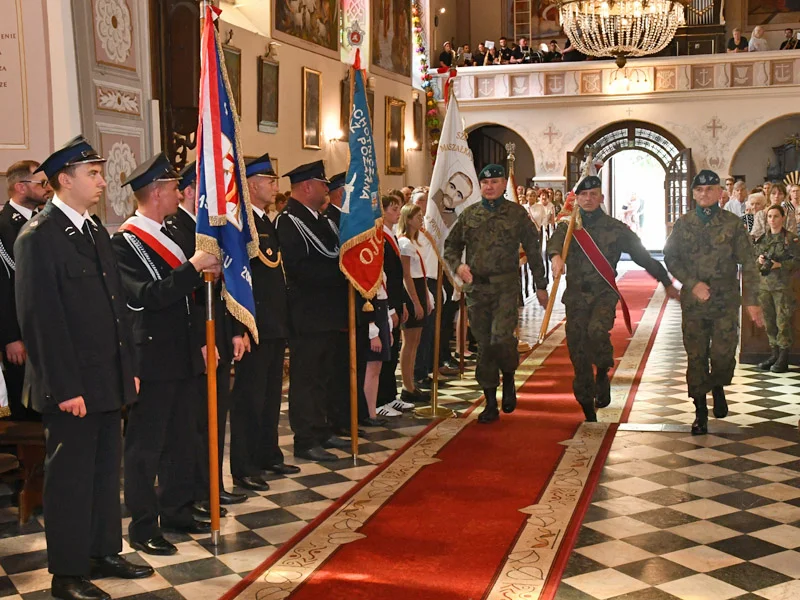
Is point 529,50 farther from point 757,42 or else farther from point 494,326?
point 494,326

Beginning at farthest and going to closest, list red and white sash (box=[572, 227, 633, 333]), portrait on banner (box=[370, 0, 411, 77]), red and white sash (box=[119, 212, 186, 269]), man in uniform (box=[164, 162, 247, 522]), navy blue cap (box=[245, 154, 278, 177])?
1. portrait on banner (box=[370, 0, 411, 77])
2. red and white sash (box=[572, 227, 633, 333])
3. navy blue cap (box=[245, 154, 278, 177])
4. man in uniform (box=[164, 162, 247, 522])
5. red and white sash (box=[119, 212, 186, 269])

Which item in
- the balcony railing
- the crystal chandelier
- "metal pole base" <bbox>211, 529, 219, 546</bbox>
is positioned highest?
the balcony railing

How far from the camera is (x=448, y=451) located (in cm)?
623

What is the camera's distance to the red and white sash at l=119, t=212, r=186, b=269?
4.41 m

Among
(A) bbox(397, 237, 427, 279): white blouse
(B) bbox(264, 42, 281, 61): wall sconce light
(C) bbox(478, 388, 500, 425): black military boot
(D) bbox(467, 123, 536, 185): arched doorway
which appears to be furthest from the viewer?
(D) bbox(467, 123, 536, 185): arched doorway

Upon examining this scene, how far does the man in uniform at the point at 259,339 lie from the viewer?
17.5ft

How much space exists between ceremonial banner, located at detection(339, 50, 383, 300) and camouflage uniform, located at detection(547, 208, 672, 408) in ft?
4.57

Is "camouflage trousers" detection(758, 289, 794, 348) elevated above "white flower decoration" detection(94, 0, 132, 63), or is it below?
below

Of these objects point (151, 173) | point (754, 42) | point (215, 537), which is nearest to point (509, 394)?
point (215, 537)

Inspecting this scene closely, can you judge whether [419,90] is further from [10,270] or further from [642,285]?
[10,270]

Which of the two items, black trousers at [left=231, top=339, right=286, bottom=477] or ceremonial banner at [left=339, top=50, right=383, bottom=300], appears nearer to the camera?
black trousers at [left=231, top=339, right=286, bottom=477]

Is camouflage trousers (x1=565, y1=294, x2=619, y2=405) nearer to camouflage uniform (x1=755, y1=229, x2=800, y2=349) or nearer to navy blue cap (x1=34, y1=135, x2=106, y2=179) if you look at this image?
camouflage uniform (x1=755, y1=229, x2=800, y2=349)

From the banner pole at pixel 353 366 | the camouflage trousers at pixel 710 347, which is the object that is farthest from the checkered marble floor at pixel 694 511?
the banner pole at pixel 353 366

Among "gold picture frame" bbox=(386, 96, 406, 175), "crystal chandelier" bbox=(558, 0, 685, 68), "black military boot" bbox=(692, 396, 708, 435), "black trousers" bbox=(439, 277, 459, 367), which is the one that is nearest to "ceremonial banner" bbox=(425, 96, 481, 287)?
"black trousers" bbox=(439, 277, 459, 367)
